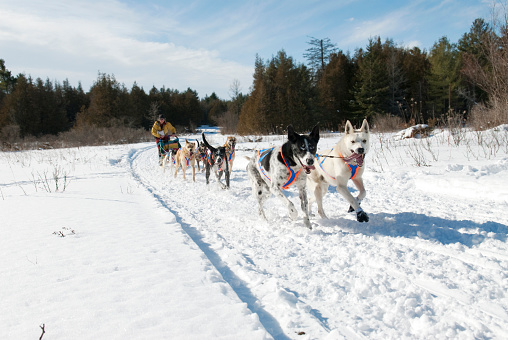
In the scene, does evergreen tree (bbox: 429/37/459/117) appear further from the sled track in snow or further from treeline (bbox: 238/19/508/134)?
the sled track in snow

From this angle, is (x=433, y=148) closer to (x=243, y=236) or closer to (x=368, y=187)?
(x=368, y=187)

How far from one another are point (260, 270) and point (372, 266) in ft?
3.70

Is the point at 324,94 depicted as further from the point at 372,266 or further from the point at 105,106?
the point at 372,266

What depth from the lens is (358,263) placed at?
3064 mm

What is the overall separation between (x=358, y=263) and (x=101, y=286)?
242cm

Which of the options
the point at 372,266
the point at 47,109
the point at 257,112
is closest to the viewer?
the point at 372,266

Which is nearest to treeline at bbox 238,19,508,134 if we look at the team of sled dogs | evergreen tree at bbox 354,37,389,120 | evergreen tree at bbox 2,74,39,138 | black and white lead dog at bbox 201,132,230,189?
evergreen tree at bbox 354,37,389,120

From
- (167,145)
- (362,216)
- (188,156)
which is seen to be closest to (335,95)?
(167,145)

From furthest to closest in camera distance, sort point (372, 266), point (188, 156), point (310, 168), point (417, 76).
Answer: point (417, 76)
point (188, 156)
point (310, 168)
point (372, 266)

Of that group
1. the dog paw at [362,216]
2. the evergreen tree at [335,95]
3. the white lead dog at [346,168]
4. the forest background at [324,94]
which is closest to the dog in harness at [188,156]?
the white lead dog at [346,168]

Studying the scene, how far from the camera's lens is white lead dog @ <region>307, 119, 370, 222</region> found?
4.46m

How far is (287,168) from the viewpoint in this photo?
460 centimetres

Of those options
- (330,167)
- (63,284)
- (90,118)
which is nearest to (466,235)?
(330,167)

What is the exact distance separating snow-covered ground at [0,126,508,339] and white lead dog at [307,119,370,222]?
392 millimetres
